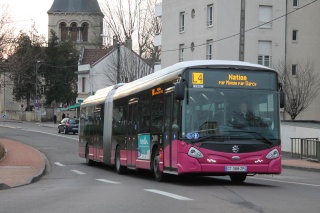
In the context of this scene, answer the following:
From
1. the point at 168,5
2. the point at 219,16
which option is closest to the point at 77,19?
the point at 168,5

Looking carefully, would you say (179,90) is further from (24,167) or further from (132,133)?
(24,167)

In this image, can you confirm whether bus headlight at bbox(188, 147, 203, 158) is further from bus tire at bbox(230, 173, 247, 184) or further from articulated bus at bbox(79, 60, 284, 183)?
bus tire at bbox(230, 173, 247, 184)

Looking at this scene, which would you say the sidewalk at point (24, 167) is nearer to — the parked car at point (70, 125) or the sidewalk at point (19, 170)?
the sidewalk at point (19, 170)

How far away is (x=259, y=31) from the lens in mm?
51500

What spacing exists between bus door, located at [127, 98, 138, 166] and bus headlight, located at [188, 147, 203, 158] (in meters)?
4.77

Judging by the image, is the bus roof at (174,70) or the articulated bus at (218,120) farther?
the bus roof at (174,70)

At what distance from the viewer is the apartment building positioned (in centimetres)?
5066

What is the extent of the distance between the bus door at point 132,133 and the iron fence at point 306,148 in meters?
10.7

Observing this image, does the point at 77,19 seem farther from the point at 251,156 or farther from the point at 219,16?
the point at 251,156

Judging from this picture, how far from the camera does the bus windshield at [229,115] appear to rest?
15.4 m

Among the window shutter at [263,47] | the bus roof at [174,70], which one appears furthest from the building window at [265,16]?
the bus roof at [174,70]

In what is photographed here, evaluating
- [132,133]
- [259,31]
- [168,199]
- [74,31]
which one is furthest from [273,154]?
[74,31]

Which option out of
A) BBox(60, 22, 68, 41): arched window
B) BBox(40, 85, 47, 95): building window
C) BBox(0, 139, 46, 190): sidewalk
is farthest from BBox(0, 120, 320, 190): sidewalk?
BBox(60, 22, 68, 41): arched window

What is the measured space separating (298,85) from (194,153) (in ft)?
104
